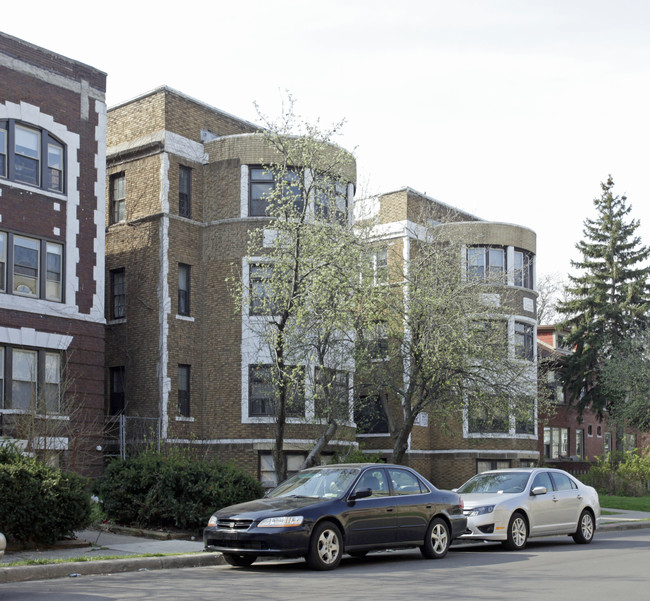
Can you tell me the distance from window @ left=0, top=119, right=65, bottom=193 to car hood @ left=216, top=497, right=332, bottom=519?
13083mm

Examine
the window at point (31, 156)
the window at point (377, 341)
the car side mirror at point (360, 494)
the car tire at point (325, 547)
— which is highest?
the window at point (31, 156)

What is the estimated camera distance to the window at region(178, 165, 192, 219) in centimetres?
2798

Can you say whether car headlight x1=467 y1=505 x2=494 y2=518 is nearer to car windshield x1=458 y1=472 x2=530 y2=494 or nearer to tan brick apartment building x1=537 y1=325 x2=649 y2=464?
car windshield x1=458 y1=472 x2=530 y2=494

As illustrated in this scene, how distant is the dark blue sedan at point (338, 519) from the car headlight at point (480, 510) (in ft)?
3.73

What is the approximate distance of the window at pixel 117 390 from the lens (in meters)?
27.9

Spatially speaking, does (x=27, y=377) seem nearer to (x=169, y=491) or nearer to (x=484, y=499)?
(x=169, y=491)

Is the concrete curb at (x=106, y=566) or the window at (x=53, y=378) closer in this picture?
the concrete curb at (x=106, y=566)

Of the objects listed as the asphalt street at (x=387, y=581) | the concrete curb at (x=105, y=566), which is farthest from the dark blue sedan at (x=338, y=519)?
the concrete curb at (x=105, y=566)

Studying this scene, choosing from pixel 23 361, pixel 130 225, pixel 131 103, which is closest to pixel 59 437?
pixel 23 361

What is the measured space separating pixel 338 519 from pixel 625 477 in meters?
27.5

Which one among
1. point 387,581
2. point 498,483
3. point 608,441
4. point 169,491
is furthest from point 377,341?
point 608,441

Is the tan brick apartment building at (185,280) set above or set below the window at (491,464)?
above

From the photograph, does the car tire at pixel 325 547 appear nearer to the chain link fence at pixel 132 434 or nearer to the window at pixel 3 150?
the chain link fence at pixel 132 434

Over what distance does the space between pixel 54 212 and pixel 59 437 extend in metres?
6.25
